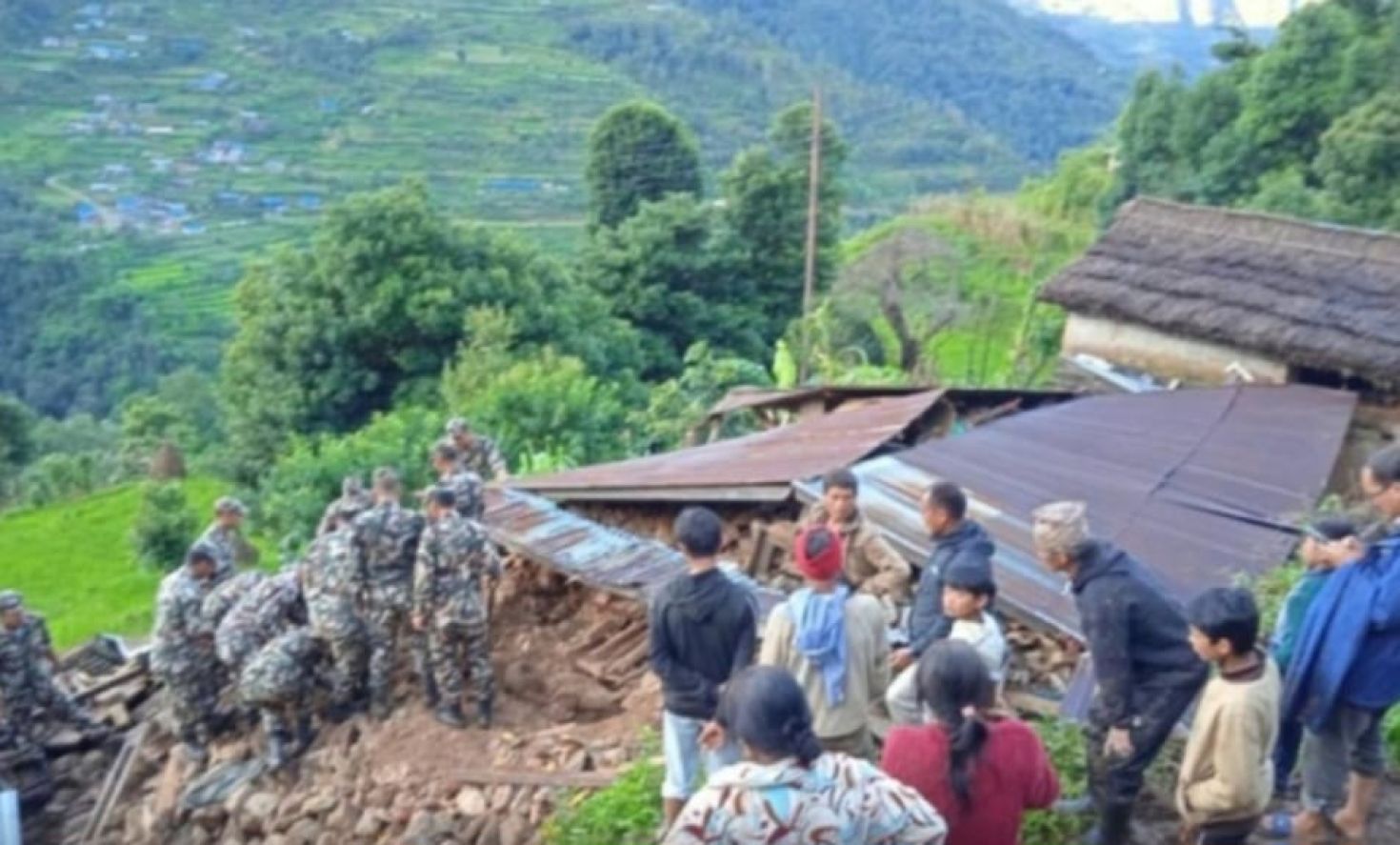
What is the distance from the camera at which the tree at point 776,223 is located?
37219 mm

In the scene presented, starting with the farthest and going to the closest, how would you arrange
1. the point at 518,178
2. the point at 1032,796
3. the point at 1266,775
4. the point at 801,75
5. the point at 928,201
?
the point at 801,75 → the point at 518,178 → the point at 928,201 → the point at 1266,775 → the point at 1032,796

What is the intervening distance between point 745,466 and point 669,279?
2483cm

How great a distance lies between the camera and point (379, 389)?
102ft

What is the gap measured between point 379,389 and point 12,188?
46265 millimetres

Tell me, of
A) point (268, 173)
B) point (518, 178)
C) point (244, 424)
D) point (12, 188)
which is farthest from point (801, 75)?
point (244, 424)

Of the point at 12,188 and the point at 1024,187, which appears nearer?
the point at 1024,187

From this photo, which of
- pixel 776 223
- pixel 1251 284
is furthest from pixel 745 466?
pixel 776 223

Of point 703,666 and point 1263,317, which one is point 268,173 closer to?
point 1263,317

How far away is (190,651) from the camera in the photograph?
10.4 meters

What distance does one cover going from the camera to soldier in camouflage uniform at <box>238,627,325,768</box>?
9695 millimetres

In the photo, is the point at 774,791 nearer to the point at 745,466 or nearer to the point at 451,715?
the point at 451,715

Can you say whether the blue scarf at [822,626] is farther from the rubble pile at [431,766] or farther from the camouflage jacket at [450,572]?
the camouflage jacket at [450,572]

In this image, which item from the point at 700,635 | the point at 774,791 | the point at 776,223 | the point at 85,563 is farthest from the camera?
the point at 776,223

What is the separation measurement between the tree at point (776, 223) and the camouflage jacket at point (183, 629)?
27243 millimetres
